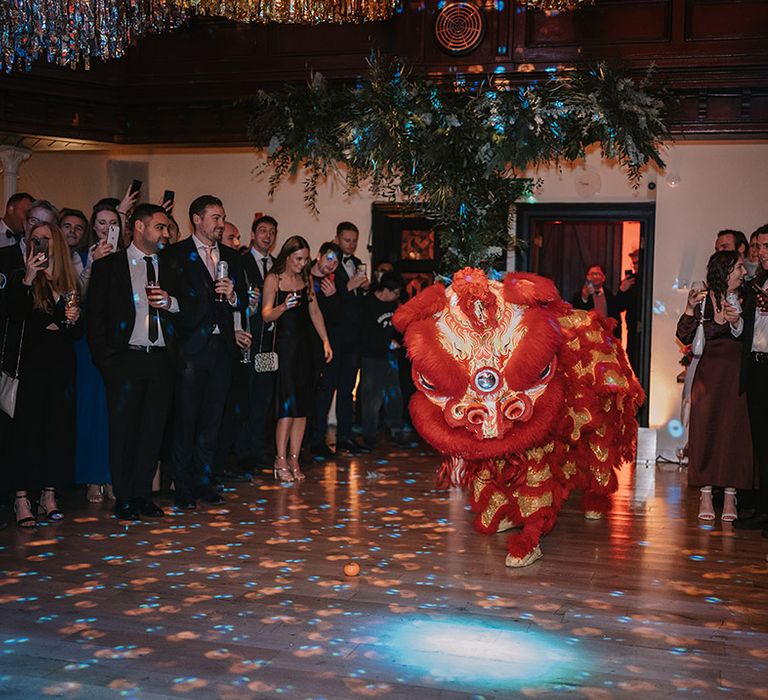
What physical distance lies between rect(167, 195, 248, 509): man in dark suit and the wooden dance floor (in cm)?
30

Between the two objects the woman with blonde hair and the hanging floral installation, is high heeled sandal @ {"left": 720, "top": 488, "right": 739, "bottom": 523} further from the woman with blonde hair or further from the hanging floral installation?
the woman with blonde hair

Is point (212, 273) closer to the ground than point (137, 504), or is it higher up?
higher up

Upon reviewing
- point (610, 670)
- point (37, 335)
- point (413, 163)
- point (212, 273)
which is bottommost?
point (610, 670)

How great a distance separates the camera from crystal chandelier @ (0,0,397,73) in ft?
19.5

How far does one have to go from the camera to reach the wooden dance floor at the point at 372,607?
11.3ft

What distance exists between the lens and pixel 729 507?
607 cm

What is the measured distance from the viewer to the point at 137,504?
5742 mm

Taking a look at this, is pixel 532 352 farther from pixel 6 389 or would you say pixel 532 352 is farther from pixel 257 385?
pixel 257 385

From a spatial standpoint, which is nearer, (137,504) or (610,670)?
(610,670)

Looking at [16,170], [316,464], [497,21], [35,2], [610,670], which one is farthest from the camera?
[16,170]

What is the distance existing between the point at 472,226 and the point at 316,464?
2.44 metres

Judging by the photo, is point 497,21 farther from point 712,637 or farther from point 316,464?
point 712,637

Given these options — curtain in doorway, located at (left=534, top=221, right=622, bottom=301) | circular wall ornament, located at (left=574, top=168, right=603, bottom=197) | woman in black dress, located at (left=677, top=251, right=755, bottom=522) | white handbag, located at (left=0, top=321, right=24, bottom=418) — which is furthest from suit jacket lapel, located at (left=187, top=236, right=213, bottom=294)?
curtain in doorway, located at (left=534, top=221, right=622, bottom=301)

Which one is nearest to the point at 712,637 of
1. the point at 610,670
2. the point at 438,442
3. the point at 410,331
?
the point at 610,670
